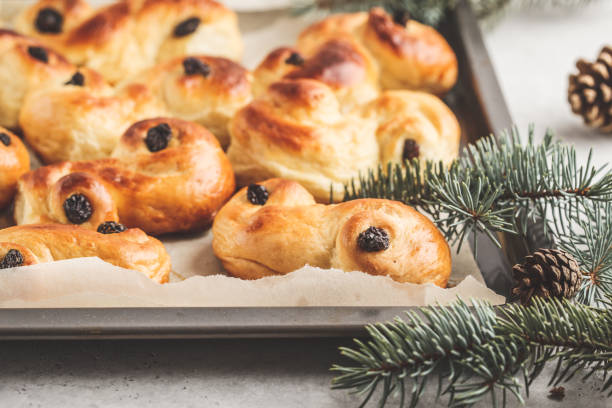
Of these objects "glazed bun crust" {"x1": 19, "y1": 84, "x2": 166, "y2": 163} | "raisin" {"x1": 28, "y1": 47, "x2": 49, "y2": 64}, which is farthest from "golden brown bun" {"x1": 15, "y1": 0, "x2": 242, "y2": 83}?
"glazed bun crust" {"x1": 19, "y1": 84, "x2": 166, "y2": 163}

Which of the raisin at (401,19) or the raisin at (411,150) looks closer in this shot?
the raisin at (411,150)

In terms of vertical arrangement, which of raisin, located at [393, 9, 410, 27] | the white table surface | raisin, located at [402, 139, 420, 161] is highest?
raisin, located at [393, 9, 410, 27]

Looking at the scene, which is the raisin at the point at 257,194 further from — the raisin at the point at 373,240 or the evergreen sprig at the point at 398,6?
the evergreen sprig at the point at 398,6

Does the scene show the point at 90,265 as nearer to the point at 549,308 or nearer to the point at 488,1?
the point at 549,308

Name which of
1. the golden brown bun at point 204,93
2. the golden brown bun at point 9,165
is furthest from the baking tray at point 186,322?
the golden brown bun at point 204,93

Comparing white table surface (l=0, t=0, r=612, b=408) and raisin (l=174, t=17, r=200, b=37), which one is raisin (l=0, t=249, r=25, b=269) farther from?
raisin (l=174, t=17, r=200, b=37)

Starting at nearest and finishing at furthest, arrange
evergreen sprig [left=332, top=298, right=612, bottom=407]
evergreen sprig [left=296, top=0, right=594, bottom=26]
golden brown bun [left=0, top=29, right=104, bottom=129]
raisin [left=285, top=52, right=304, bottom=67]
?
1. evergreen sprig [left=332, top=298, right=612, bottom=407]
2. golden brown bun [left=0, top=29, right=104, bottom=129]
3. raisin [left=285, top=52, right=304, bottom=67]
4. evergreen sprig [left=296, top=0, right=594, bottom=26]

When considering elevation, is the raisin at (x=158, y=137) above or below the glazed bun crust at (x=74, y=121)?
above
